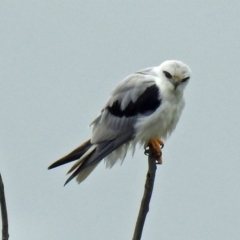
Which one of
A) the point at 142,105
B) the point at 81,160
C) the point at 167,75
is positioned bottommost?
the point at 81,160

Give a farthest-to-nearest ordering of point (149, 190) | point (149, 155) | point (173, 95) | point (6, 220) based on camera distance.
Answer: point (173, 95) < point (149, 155) < point (149, 190) < point (6, 220)

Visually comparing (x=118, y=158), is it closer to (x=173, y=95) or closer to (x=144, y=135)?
(x=144, y=135)

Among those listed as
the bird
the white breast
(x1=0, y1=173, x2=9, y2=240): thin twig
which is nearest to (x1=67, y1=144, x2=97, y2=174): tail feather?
the bird

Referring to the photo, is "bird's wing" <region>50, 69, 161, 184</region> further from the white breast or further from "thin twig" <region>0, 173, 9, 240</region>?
"thin twig" <region>0, 173, 9, 240</region>

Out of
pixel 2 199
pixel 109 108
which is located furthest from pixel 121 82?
pixel 2 199

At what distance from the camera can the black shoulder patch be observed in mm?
6211

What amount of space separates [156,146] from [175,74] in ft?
1.91

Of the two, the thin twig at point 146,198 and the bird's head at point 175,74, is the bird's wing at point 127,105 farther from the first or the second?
the thin twig at point 146,198

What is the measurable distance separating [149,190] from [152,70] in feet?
6.17

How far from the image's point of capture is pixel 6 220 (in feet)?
12.0

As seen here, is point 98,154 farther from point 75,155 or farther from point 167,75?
point 167,75

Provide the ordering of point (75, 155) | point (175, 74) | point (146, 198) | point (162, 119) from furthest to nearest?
1. point (162, 119)
2. point (75, 155)
3. point (175, 74)
4. point (146, 198)

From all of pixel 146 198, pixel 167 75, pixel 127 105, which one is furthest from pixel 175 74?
pixel 146 198

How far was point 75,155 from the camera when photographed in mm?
6121
